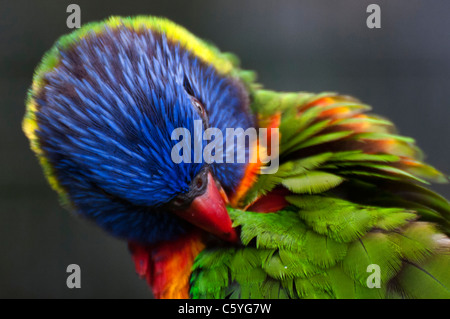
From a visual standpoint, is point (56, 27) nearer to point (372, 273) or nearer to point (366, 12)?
point (366, 12)

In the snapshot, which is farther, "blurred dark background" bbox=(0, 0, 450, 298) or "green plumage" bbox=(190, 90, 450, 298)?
"blurred dark background" bbox=(0, 0, 450, 298)

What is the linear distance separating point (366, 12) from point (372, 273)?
5.08 ft

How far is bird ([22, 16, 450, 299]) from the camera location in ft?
2.32

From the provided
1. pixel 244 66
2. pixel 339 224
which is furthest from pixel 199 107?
pixel 244 66

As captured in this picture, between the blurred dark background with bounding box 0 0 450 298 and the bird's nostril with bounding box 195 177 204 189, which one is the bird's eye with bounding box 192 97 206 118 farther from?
the blurred dark background with bounding box 0 0 450 298

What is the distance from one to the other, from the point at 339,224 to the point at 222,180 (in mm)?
281

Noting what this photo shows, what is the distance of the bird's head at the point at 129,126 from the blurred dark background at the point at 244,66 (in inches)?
42.9

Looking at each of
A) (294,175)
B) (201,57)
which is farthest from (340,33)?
(294,175)

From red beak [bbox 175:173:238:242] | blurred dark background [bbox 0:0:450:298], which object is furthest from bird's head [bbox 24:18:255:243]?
blurred dark background [bbox 0:0:450:298]

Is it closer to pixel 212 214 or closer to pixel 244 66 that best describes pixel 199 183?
pixel 212 214

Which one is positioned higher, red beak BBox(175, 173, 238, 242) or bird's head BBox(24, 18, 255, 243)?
bird's head BBox(24, 18, 255, 243)

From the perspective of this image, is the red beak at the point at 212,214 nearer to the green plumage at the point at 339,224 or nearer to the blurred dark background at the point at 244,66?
the green plumage at the point at 339,224

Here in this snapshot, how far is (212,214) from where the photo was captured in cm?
79

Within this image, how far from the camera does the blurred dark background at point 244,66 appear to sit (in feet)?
6.00
